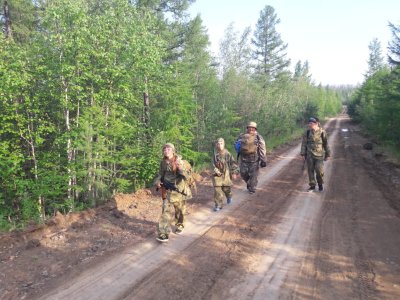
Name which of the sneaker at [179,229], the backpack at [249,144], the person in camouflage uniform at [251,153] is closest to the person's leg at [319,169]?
the person in camouflage uniform at [251,153]

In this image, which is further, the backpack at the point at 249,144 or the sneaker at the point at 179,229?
the backpack at the point at 249,144

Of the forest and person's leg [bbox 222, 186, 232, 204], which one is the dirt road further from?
the forest

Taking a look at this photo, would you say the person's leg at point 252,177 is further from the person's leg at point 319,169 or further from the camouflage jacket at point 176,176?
the camouflage jacket at point 176,176

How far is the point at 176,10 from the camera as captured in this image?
1938 centimetres

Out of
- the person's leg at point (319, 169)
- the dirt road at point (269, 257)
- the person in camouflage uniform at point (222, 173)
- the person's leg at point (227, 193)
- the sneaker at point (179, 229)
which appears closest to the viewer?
the dirt road at point (269, 257)

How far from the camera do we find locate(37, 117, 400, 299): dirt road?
15.5 feet

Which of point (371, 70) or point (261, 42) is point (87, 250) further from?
point (371, 70)

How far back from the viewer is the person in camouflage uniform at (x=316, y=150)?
1046cm

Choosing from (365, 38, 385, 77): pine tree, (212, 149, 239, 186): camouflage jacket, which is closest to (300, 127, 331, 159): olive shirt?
(212, 149, 239, 186): camouflage jacket

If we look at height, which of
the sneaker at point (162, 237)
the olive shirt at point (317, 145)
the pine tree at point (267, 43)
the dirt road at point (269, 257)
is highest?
the pine tree at point (267, 43)

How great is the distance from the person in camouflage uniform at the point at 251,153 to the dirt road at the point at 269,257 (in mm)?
1058

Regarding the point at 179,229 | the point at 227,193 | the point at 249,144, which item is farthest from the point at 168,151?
the point at 249,144

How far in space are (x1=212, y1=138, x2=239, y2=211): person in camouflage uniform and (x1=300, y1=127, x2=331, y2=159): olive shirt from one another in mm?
2752

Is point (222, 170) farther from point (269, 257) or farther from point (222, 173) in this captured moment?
point (269, 257)
